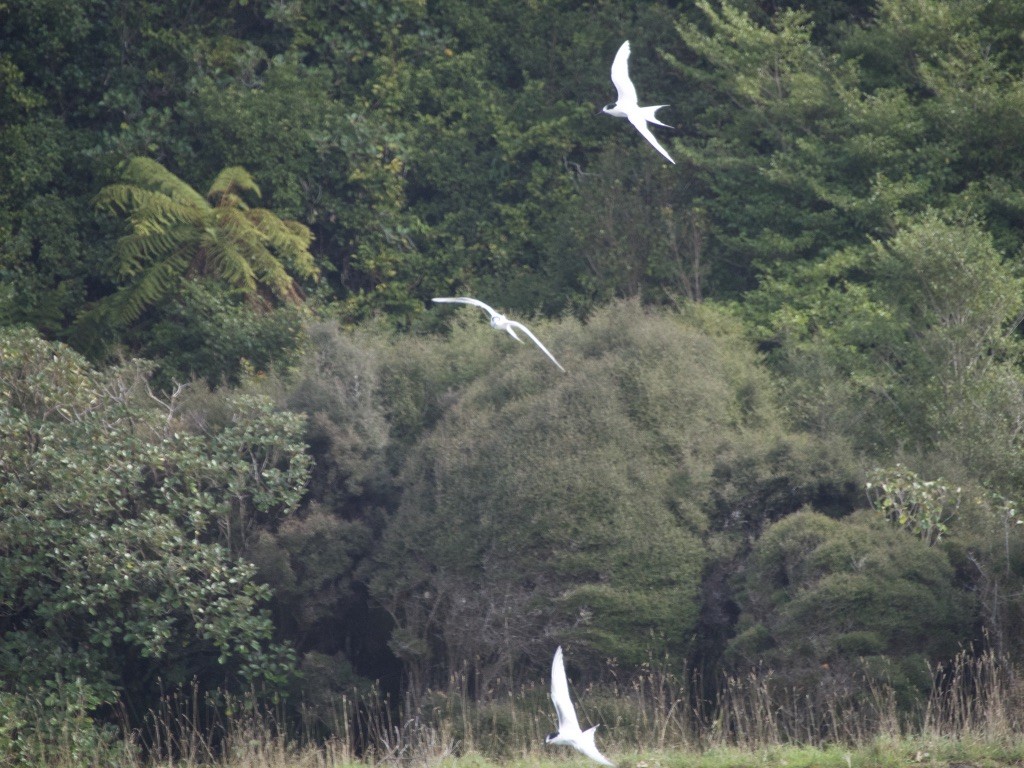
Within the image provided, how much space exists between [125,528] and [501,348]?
4.95 meters

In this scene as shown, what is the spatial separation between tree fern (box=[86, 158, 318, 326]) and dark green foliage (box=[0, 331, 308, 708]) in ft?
12.5

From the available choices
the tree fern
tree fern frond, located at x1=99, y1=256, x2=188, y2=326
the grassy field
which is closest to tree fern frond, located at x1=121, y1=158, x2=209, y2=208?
the tree fern

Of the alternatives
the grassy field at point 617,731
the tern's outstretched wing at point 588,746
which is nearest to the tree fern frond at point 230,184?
the grassy field at point 617,731

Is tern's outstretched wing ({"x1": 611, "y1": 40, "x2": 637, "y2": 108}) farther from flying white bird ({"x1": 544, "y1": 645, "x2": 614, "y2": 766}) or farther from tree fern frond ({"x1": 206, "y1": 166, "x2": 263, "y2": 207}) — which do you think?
tree fern frond ({"x1": 206, "y1": 166, "x2": 263, "y2": 207})

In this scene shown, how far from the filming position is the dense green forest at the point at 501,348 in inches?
543

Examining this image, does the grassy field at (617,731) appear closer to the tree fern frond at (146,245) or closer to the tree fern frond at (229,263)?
the tree fern frond at (229,263)

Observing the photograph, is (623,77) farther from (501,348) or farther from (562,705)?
(562,705)

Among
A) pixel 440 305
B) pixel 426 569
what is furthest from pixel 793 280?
pixel 426 569

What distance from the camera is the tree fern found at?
19.5 meters

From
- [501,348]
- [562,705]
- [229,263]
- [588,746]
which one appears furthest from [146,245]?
[588,746]

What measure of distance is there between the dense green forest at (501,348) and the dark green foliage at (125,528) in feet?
0.18

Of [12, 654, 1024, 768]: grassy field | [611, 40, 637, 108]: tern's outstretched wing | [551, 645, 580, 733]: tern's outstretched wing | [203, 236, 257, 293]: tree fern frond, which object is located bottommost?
[12, 654, 1024, 768]: grassy field

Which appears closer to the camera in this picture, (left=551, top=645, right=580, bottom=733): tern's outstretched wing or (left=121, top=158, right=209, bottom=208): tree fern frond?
(left=551, top=645, right=580, bottom=733): tern's outstretched wing

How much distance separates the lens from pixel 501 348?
16766 millimetres
